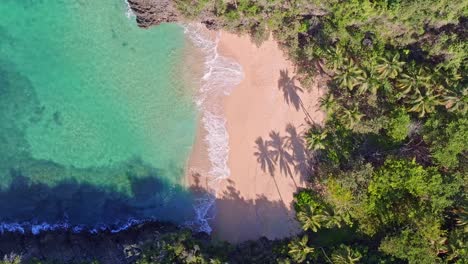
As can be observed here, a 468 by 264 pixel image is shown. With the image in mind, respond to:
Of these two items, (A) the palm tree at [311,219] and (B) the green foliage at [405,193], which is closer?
(B) the green foliage at [405,193]

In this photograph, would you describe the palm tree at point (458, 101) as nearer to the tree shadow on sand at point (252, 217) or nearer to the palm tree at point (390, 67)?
the palm tree at point (390, 67)

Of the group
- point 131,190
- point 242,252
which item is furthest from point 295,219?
point 131,190

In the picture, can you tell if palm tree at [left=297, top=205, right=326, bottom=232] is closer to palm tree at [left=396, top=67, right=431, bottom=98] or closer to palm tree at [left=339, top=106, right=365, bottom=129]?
palm tree at [left=339, top=106, right=365, bottom=129]

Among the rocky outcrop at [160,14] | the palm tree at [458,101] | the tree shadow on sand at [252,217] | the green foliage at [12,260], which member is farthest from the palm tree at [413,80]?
the green foliage at [12,260]

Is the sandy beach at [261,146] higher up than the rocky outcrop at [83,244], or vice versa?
the sandy beach at [261,146]

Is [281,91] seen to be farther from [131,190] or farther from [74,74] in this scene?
[74,74]

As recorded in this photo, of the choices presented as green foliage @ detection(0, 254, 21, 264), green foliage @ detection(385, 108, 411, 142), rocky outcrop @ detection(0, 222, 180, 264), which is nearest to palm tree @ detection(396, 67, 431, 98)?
green foliage @ detection(385, 108, 411, 142)
